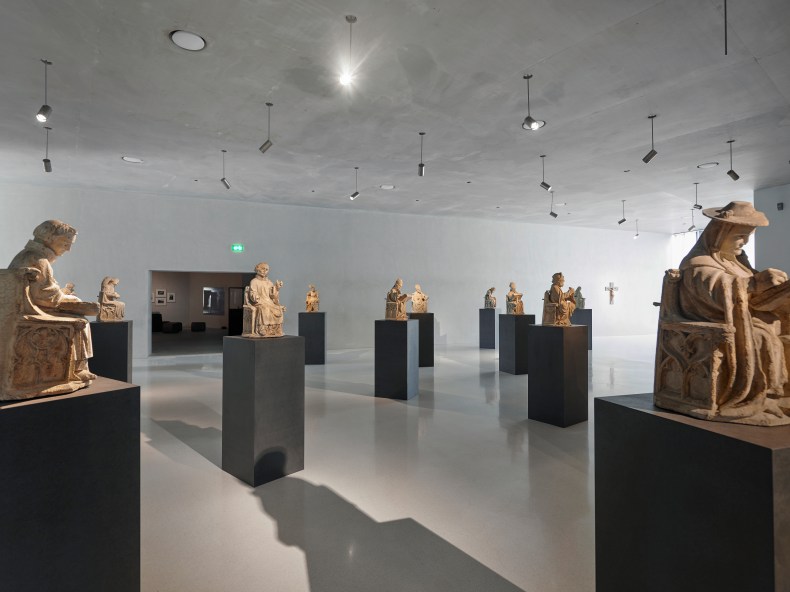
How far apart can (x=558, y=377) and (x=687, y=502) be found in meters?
3.90

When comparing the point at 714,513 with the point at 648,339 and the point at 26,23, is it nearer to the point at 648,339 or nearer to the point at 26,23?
the point at 26,23

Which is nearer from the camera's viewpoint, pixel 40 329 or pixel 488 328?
pixel 40 329

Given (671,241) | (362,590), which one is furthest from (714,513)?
(671,241)

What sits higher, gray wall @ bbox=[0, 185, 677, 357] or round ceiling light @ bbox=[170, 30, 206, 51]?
round ceiling light @ bbox=[170, 30, 206, 51]

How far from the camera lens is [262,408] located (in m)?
3.90

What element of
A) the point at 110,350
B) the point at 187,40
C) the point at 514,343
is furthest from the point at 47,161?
the point at 514,343

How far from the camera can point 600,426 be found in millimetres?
2285

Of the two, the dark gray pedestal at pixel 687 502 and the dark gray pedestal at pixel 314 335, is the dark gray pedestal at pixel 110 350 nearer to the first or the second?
the dark gray pedestal at pixel 314 335

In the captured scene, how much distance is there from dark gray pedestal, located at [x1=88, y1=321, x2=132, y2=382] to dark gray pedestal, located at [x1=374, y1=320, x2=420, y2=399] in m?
3.89

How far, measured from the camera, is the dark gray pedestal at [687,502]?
5.22 feet

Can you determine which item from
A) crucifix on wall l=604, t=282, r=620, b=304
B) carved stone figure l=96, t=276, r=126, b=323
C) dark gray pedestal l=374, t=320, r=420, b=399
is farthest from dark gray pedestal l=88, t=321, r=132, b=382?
crucifix on wall l=604, t=282, r=620, b=304

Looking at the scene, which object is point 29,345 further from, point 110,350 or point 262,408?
point 110,350

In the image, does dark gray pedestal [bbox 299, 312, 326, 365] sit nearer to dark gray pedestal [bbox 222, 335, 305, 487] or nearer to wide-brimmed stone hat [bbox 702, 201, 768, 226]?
dark gray pedestal [bbox 222, 335, 305, 487]

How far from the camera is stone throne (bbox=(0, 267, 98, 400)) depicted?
2068 millimetres
